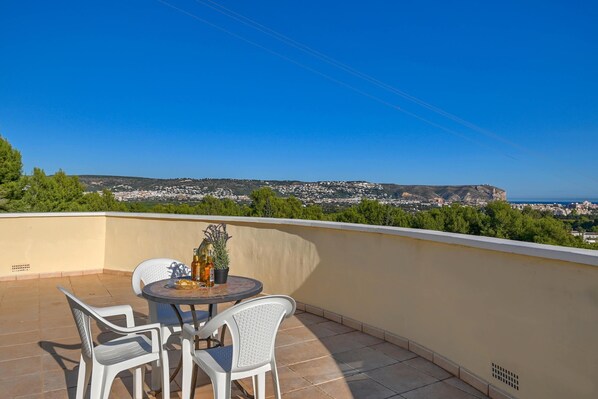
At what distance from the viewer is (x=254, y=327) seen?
2.03 metres

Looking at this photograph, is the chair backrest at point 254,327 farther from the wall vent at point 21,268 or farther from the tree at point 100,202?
the tree at point 100,202

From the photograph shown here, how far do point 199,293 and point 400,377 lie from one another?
61.6 inches

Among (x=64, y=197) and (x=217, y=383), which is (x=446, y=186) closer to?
(x=217, y=383)

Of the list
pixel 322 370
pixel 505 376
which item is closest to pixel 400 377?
pixel 322 370

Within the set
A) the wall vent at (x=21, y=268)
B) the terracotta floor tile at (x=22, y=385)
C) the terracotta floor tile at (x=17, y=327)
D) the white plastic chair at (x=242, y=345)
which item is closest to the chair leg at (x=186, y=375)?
the white plastic chair at (x=242, y=345)

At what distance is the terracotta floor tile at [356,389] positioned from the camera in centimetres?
263

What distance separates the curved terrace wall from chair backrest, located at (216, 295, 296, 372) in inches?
55.0

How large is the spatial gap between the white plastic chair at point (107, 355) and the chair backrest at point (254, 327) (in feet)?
1.84

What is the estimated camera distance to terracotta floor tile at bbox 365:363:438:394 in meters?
2.76

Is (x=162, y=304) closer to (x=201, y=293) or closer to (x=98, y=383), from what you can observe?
(x=201, y=293)

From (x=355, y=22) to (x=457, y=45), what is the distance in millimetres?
6234

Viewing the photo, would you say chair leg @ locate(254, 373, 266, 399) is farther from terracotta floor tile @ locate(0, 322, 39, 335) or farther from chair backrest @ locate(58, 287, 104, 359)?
terracotta floor tile @ locate(0, 322, 39, 335)

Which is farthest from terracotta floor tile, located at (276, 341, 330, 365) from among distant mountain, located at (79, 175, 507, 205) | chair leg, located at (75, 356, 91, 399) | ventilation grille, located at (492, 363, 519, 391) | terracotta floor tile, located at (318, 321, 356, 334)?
distant mountain, located at (79, 175, 507, 205)

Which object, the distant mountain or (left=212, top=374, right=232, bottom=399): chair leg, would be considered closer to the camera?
A: (left=212, top=374, right=232, bottom=399): chair leg
